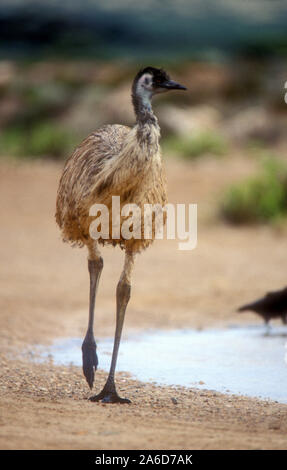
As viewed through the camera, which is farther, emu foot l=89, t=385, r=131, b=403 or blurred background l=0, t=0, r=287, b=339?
blurred background l=0, t=0, r=287, b=339

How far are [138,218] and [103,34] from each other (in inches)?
1107

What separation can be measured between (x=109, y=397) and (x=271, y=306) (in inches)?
115

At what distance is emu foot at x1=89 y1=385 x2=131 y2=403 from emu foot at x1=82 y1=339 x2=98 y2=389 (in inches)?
11.5

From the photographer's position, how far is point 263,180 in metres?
14.2

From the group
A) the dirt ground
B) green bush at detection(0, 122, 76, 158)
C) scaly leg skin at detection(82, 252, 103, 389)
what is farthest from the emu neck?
green bush at detection(0, 122, 76, 158)

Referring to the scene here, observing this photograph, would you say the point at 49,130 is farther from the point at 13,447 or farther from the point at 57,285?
the point at 13,447

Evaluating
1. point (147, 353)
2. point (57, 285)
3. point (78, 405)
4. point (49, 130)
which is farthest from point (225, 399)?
point (49, 130)

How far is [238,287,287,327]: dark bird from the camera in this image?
7523 millimetres

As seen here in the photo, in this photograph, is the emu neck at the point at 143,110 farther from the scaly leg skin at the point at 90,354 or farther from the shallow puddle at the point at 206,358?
the shallow puddle at the point at 206,358

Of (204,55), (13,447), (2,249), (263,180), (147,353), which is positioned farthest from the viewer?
(204,55)

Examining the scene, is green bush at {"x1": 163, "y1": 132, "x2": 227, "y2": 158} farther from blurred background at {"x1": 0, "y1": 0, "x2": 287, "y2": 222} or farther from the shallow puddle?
the shallow puddle

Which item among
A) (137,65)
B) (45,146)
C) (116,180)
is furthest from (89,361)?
(137,65)

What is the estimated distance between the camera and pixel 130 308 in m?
8.48

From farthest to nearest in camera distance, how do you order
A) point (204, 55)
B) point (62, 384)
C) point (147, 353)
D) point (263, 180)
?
point (204, 55)
point (263, 180)
point (147, 353)
point (62, 384)
